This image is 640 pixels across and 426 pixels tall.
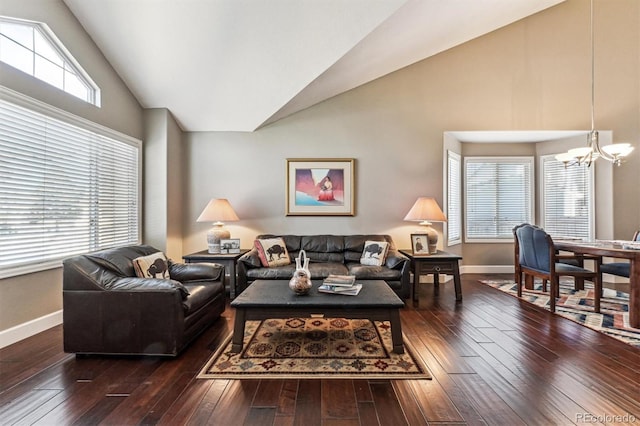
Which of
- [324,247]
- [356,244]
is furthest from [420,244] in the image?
[324,247]

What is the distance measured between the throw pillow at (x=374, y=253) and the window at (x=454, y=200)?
1547mm

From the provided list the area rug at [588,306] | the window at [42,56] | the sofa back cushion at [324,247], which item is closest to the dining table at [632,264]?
the area rug at [588,306]

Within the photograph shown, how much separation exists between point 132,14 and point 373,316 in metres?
3.90

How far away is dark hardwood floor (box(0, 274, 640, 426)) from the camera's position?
171cm

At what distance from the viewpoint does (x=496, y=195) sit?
18.2 feet

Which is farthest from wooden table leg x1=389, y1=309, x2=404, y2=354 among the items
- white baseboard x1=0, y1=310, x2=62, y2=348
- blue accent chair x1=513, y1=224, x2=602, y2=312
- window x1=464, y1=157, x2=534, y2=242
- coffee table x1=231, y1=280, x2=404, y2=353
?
window x1=464, y1=157, x2=534, y2=242

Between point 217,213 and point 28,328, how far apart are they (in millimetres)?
2247

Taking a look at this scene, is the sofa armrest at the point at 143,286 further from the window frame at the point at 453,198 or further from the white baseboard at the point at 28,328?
the window frame at the point at 453,198

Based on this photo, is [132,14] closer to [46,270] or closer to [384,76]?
[46,270]

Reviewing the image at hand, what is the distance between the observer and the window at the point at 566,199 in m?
4.98

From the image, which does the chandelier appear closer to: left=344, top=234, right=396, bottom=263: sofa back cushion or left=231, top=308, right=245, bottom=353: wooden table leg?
left=344, top=234, right=396, bottom=263: sofa back cushion

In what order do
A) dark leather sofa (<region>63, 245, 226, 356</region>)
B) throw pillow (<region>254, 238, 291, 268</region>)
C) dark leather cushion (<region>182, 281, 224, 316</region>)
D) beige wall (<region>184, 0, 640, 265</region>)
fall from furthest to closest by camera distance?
beige wall (<region>184, 0, 640, 265</region>)
throw pillow (<region>254, 238, 291, 268</region>)
dark leather cushion (<region>182, 281, 224, 316</region>)
dark leather sofa (<region>63, 245, 226, 356</region>)

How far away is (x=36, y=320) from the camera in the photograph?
2.91 metres

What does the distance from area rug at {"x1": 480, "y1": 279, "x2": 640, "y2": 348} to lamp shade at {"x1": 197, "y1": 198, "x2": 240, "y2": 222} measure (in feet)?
13.5
